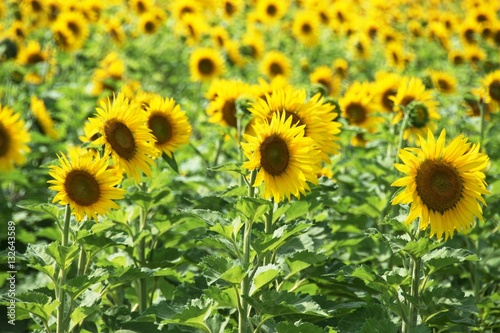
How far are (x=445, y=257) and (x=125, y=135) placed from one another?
139 cm

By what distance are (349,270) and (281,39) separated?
6.80m

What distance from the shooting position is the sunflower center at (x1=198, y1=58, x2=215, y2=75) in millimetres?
6836

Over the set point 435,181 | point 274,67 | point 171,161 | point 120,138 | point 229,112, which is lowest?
point 435,181

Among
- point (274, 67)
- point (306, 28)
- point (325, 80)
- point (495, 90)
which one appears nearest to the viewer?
point (495, 90)

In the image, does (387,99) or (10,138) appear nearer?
(10,138)

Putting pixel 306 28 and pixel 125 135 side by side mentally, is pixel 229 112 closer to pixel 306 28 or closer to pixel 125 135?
pixel 125 135

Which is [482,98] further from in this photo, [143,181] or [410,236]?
[143,181]

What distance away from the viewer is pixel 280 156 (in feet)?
9.32

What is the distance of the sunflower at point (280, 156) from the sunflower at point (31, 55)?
15.2 feet

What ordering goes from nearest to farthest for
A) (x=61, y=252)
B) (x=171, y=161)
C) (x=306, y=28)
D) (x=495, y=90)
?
(x=61, y=252), (x=171, y=161), (x=495, y=90), (x=306, y=28)

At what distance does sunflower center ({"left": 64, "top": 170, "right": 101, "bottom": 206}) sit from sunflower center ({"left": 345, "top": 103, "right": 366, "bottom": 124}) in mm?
2248

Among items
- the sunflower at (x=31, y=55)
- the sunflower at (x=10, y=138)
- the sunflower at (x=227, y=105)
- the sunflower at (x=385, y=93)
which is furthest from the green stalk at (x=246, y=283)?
the sunflower at (x=31, y=55)

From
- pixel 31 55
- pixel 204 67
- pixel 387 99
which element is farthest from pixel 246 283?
pixel 31 55

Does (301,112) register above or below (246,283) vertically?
above
